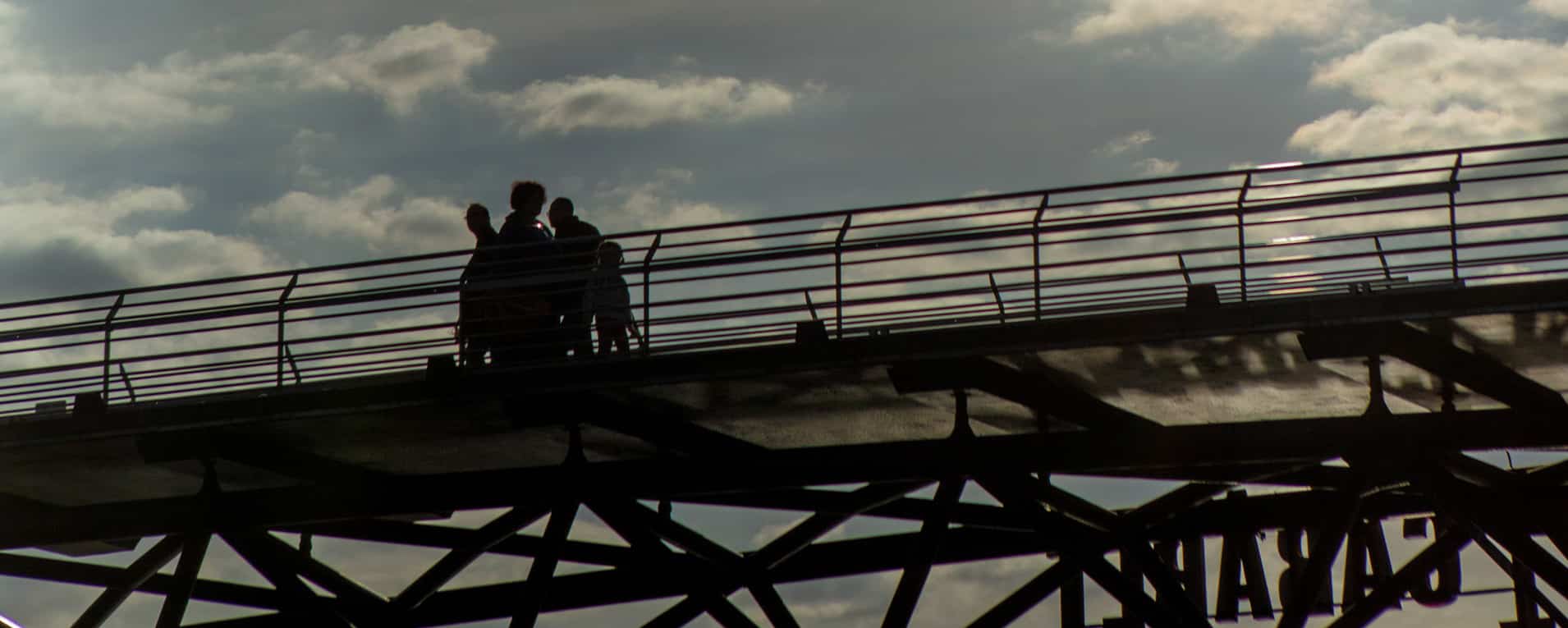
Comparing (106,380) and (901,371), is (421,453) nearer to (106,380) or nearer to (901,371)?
(106,380)

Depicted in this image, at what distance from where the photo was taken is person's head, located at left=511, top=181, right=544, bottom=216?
17.5m

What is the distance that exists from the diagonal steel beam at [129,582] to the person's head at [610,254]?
4.45 m

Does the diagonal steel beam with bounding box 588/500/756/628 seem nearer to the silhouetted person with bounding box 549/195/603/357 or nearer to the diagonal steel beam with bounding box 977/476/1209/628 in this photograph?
the silhouetted person with bounding box 549/195/603/357

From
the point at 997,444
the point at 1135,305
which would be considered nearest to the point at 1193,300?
the point at 1135,305

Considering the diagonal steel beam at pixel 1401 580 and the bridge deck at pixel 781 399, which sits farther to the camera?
the diagonal steel beam at pixel 1401 580

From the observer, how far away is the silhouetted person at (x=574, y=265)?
15.9 m

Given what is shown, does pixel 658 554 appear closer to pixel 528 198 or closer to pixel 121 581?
pixel 528 198

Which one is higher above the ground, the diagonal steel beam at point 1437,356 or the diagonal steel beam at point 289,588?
the diagonal steel beam at point 1437,356

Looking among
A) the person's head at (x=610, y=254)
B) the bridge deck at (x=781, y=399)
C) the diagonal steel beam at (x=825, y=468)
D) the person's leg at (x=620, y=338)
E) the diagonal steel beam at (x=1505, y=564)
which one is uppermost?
the person's head at (x=610, y=254)

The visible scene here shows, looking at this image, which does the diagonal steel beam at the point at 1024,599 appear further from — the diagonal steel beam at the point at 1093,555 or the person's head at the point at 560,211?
the person's head at the point at 560,211

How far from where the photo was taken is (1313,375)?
16062 millimetres

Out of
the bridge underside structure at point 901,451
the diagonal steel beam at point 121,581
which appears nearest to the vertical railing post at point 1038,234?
the bridge underside structure at point 901,451

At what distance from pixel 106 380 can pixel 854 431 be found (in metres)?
6.35

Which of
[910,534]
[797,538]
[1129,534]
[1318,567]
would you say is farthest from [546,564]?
[1318,567]
